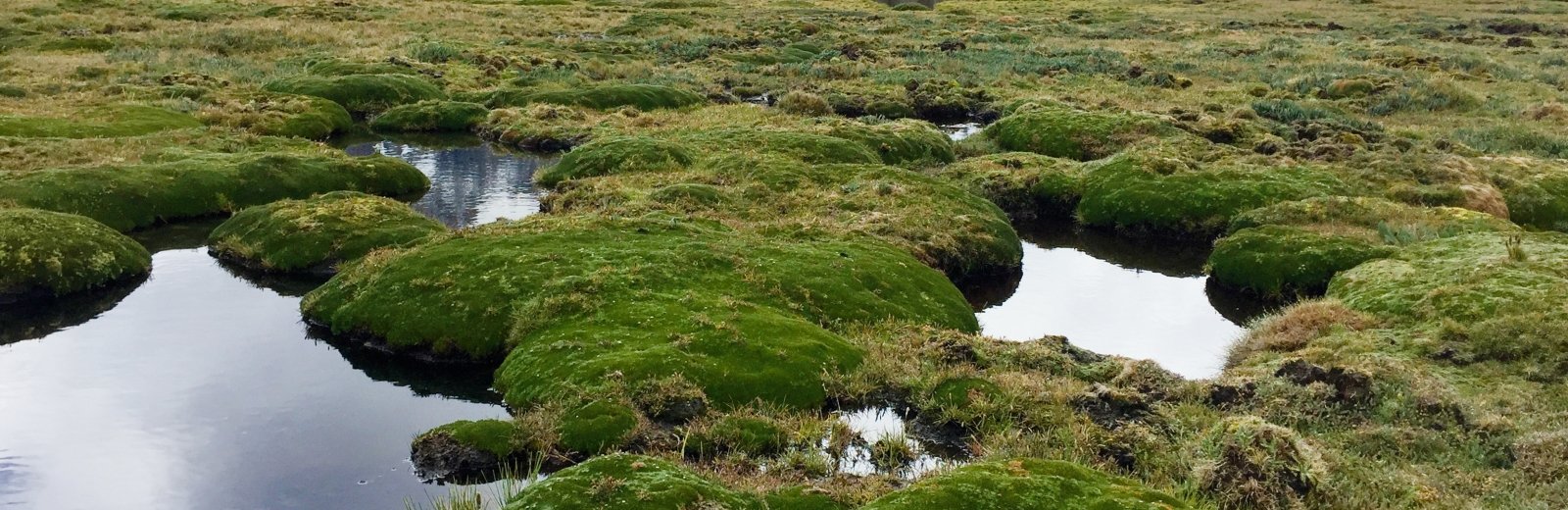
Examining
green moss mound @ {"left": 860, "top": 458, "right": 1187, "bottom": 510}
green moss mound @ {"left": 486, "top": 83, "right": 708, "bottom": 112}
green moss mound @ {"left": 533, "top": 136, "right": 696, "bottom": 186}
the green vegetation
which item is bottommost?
green moss mound @ {"left": 486, "top": 83, "right": 708, "bottom": 112}

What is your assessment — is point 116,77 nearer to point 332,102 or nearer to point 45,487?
point 332,102

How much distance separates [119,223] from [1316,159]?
115 feet

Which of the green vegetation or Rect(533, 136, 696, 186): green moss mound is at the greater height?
the green vegetation

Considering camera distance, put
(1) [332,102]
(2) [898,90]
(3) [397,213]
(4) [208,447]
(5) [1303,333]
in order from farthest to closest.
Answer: (2) [898,90] → (1) [332,102] → (3) [397,213] → (5) [1303,333] → (4) [208,447]

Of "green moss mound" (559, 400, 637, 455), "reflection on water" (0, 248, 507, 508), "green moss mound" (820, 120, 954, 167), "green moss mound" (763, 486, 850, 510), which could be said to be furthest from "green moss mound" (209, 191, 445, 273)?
"green moss mound" (820, 120, 954, 167)

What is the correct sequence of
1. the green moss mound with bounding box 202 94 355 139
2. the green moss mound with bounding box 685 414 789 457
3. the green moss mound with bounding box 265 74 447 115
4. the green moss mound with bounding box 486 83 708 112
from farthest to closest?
the green moss mound with bounding box 486 83 708 112, the green moss mound with bounding box 265 74 447 115, the green moss mound with bounding box 202 94 355 139, the green moss mound with bounding box 685 414 789 457

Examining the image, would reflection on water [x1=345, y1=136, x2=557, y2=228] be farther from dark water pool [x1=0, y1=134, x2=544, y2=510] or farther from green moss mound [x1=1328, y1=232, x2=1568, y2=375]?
green moss mound [x1=1328, y1=232, x2=1568, y2=375]

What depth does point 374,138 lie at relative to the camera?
42.8 metres

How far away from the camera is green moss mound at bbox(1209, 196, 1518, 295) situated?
2473 cm

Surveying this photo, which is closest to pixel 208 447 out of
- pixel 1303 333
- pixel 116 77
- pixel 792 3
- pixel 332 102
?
pixel 1303 333

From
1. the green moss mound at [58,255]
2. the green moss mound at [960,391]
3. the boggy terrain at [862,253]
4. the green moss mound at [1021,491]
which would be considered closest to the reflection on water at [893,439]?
the boggy terrain at [862,253]

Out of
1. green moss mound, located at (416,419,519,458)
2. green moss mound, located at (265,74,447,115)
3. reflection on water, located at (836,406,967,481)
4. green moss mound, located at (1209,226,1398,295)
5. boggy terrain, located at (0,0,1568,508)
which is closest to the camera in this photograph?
boggy terrain, located at (0,0,1568,508)

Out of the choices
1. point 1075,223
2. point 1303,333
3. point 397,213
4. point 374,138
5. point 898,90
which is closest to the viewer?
point 1303,333

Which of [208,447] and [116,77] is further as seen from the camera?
[116,77]
